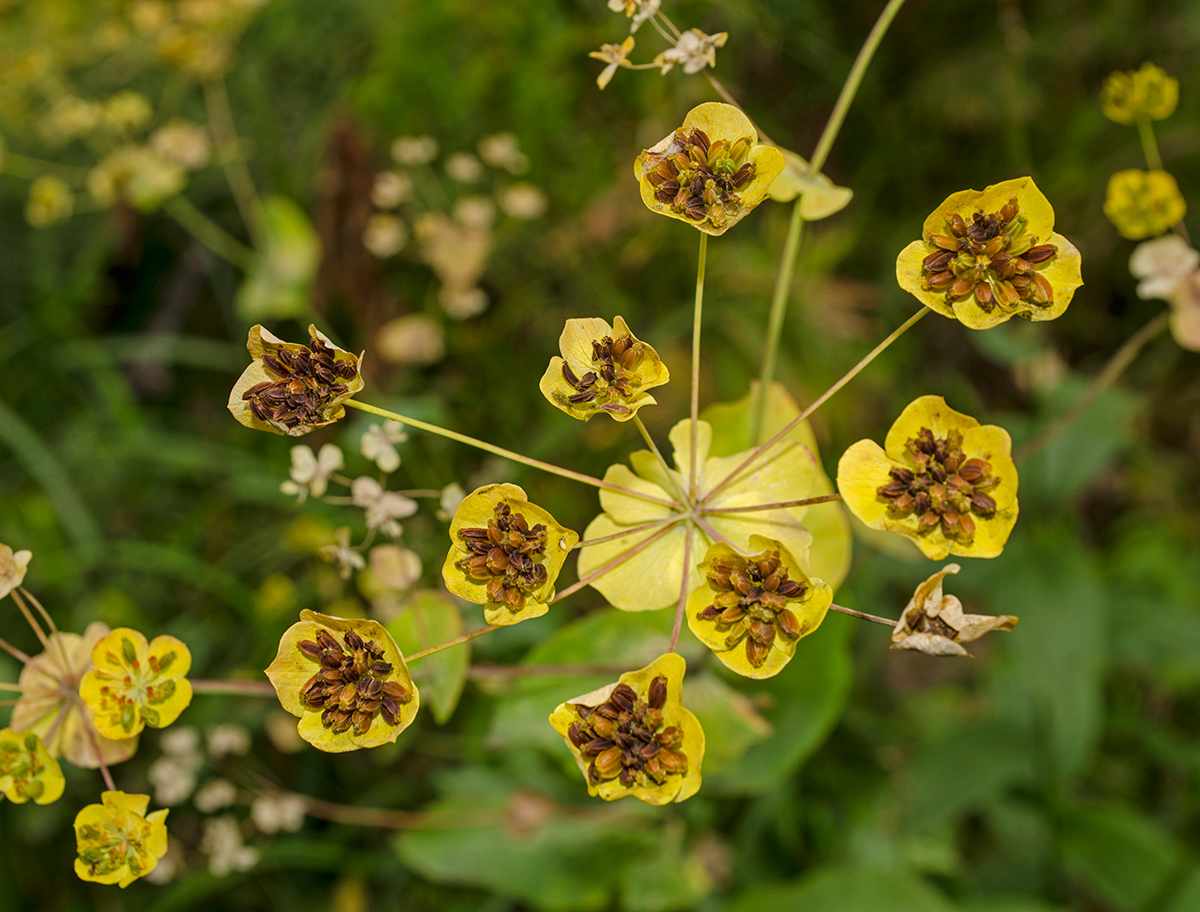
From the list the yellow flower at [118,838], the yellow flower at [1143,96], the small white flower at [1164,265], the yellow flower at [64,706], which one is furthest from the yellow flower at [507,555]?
the yellow flower at [1143,96]

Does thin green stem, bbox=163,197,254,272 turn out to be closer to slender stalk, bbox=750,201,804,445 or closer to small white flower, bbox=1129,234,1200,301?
slender stalk, bbox=750,201,804,445

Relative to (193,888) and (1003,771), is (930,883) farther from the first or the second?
(193,888)

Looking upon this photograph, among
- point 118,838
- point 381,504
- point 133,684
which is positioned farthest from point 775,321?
point 118,838

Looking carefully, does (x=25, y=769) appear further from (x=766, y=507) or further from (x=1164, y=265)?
(x=1164, y=265)

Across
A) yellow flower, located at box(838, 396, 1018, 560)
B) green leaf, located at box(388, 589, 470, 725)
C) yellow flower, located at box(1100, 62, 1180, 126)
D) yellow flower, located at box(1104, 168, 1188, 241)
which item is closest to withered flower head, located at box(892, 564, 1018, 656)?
yellow flower, located at box(838, 396, 1018, 560)

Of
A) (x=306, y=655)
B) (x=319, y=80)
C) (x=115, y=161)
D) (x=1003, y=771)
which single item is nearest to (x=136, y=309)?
(x=115, y=161)
